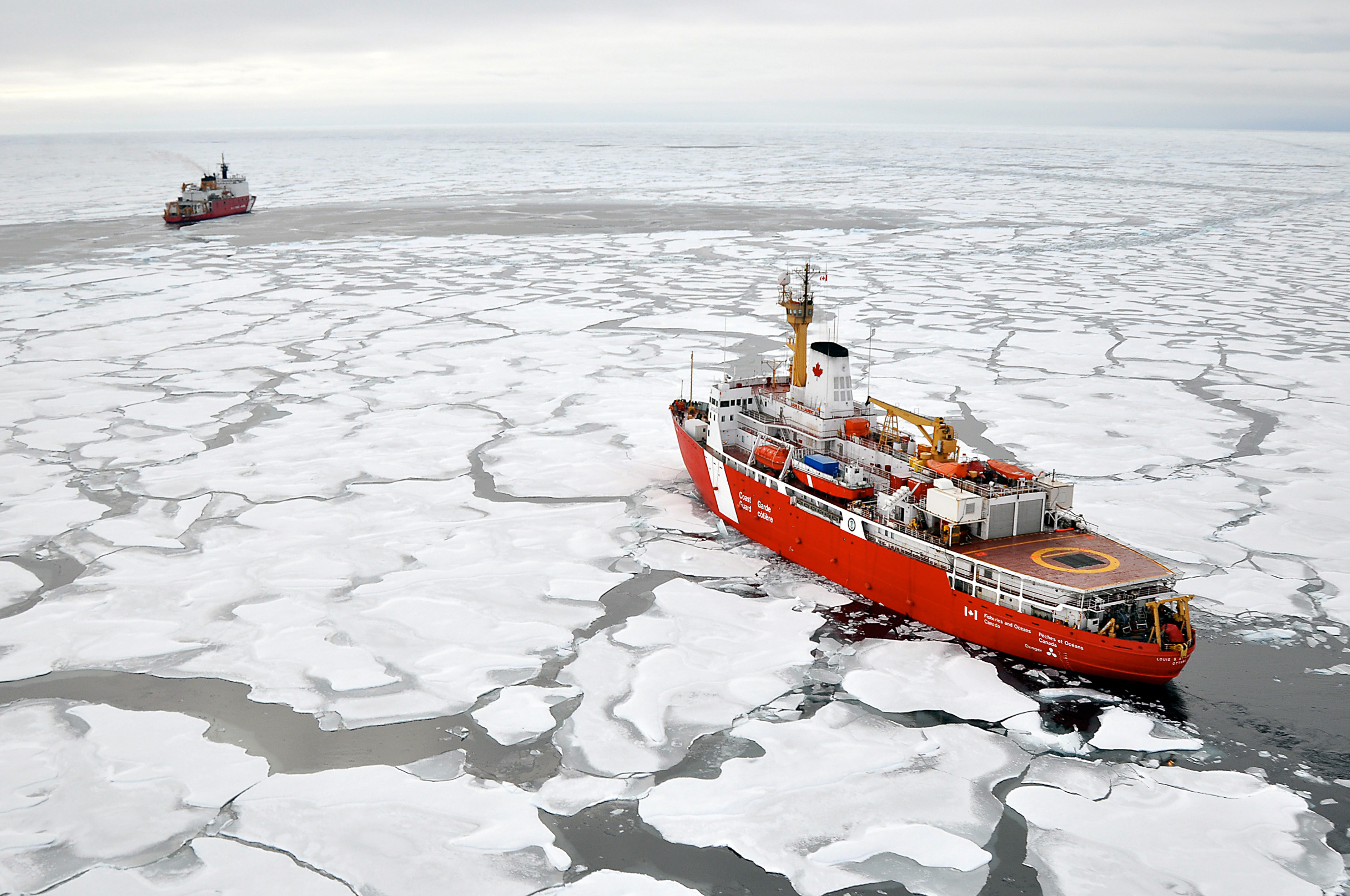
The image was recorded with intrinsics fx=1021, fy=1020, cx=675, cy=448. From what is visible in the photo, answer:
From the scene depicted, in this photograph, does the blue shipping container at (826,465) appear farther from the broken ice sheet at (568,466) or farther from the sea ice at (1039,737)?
the sea ice at (1039,737)

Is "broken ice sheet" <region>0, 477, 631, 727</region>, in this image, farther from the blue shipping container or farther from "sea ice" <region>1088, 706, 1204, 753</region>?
"sea ice" <region>1088, 706, 1204, 753</region>

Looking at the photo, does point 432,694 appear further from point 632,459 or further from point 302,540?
point 632,459

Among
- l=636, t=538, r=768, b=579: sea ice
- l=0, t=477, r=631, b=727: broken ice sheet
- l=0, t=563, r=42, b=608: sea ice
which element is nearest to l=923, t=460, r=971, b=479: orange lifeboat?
l=636, t=538, r=768, b=579: sea ice

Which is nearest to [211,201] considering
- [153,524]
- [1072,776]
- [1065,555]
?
[153,524]

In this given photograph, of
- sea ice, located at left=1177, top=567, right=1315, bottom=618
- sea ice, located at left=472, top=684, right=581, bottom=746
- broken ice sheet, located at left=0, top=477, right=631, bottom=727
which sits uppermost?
sea ice, located at left=1177, top=567, right=1315, bottom=618

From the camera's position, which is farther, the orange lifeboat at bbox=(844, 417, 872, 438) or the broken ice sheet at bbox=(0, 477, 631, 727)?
the orange lifeboat at bbox=(844, 417, 872, 438)

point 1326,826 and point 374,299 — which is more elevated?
point 374,299

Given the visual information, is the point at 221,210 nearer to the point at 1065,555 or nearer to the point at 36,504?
the point at 36,504

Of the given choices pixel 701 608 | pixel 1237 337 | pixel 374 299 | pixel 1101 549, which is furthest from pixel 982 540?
pixel 374 299
